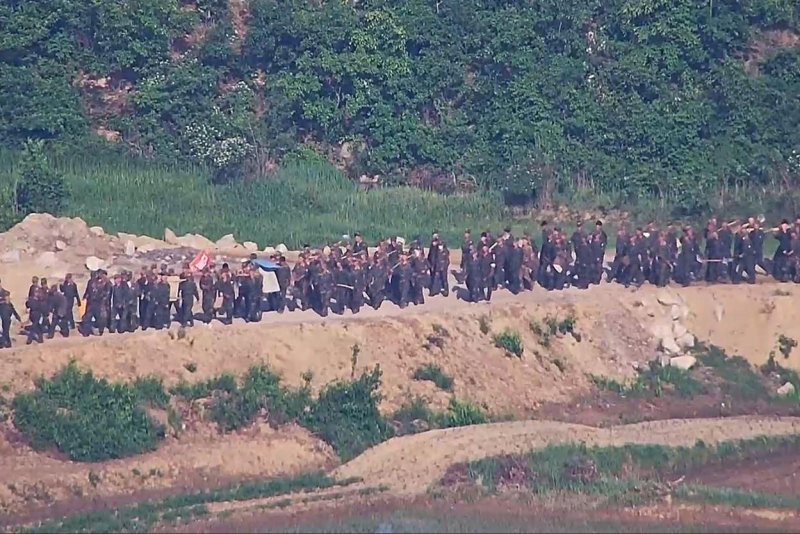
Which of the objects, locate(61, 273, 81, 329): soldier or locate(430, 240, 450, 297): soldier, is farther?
locate(430, 240, 450, 297): soldier

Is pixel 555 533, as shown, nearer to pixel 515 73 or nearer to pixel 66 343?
pixel 66 343

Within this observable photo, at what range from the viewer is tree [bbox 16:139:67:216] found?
43.3 metres

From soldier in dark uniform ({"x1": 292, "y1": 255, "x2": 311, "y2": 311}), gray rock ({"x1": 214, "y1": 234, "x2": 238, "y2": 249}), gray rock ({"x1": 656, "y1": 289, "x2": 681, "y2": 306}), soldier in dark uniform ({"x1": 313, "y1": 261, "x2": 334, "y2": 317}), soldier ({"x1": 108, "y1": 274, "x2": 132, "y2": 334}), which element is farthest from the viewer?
gray rock ({"x1": 214, "y1": 234, "x2": 238, "y2": 249})

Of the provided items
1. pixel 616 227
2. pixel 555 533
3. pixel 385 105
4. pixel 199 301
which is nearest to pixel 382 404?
pixel 199 301

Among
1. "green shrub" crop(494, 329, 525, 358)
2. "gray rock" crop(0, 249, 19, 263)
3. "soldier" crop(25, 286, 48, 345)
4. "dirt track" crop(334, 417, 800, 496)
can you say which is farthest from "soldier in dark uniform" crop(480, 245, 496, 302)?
"gray rock" crop(0, 249, 19, 263)

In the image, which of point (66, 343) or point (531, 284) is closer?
point (66, 343)

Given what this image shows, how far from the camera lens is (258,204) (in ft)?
154

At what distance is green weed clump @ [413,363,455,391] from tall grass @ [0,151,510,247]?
33.0ft

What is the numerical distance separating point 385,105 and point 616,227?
346 inches

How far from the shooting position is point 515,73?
51.8 m

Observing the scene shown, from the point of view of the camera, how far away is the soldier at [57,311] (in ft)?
108

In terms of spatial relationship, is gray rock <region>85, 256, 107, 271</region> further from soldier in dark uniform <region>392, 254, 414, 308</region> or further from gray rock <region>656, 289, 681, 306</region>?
gray rock <region>656, 289, 681, 306</region>

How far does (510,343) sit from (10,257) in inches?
429

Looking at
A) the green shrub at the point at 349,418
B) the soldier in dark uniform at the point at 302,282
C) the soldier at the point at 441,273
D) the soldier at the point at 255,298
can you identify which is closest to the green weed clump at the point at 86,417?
the green shrub at the point at 349,418
